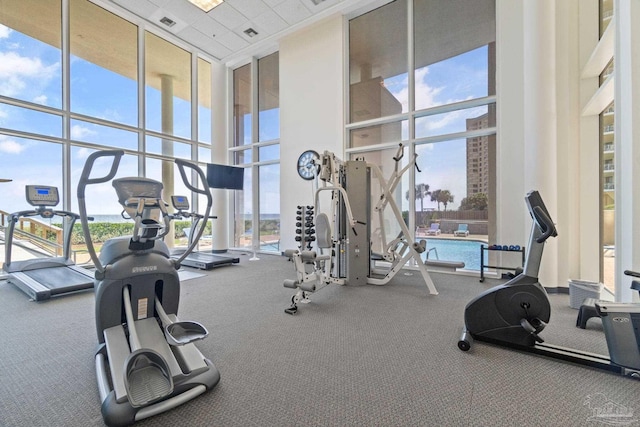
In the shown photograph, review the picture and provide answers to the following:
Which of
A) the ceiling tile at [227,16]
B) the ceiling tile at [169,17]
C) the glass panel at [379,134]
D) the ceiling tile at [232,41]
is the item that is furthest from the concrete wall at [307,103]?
the ceiling tile at [169,17]

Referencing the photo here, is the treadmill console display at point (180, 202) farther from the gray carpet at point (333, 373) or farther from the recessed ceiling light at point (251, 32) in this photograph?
the recessed ceiling light at point (251, 32)

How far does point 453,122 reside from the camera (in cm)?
499

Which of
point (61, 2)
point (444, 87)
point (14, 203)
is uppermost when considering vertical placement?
point (61, 2)

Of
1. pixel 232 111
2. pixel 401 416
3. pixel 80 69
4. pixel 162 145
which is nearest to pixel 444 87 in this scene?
pixel 401 416

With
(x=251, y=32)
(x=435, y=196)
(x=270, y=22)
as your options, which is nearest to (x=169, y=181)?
(x=251, y=32)

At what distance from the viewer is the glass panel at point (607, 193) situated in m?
3.76

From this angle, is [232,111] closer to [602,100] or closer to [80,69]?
[80,69]

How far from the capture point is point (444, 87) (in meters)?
5.10

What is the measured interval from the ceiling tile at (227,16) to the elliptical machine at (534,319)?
6.53m

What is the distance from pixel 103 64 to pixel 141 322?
6718mm

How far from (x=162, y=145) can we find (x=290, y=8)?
4481mm

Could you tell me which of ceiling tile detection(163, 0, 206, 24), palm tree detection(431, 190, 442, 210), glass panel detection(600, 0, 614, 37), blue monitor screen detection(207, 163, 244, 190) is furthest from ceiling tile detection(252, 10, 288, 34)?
glass panel detection(600, 0, 614, 37)

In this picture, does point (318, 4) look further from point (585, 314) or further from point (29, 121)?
point (585, 314)

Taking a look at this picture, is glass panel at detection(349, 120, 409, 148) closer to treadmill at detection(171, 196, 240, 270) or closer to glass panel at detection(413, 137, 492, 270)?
glass panel at detection(413, 137, 492, 270)
